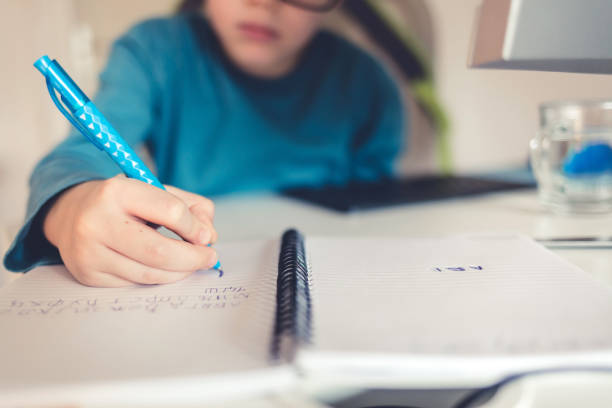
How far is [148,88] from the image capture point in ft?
2.17

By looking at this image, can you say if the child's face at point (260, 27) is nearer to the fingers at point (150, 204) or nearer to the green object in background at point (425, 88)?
the green object in background at point (425, 88)

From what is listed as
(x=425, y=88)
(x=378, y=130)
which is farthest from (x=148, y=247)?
(x=425, y=88)

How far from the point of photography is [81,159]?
1.26 feet

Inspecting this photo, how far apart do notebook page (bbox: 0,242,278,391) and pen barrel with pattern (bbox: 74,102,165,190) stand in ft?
0.25

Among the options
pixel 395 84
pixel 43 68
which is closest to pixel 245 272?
pixel 43 68

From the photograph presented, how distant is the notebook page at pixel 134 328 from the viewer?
17 cm

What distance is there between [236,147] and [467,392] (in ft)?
2.15

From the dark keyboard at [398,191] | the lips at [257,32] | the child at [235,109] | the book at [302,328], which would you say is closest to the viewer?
the book at [302,328]

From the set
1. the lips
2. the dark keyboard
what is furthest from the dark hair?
the dark keyboard

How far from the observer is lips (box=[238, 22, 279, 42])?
64 centimetres

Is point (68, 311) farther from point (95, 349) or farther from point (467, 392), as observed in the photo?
point (467, 392)

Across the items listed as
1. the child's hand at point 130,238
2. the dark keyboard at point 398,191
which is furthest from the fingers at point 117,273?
the dark keyboard at point 398,191

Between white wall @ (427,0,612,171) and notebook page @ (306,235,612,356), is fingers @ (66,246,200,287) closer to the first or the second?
notebook page @ (306,235,612,356)

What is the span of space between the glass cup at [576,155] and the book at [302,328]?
0.23 m
